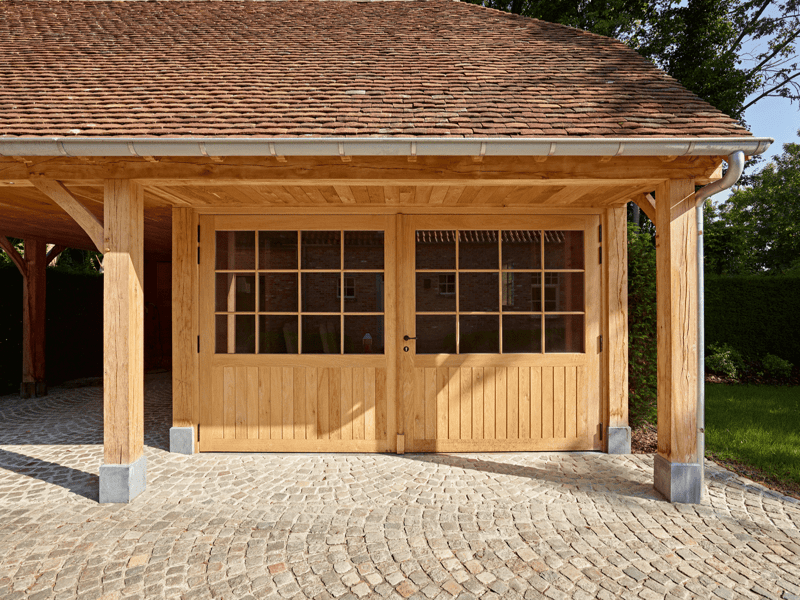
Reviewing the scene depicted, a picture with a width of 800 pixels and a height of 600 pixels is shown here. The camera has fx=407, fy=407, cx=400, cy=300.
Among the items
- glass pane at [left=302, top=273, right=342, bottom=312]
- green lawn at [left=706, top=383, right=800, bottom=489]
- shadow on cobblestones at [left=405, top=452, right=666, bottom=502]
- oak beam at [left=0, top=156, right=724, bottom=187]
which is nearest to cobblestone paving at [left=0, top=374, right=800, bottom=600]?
shadow on cobblestones at [left=405, top=452, right=666, bottom=502]

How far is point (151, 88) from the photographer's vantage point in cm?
367

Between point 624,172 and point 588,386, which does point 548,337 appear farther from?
point 624,172

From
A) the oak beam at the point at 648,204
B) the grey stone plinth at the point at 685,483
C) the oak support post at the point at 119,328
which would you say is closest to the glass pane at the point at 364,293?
the oak support post at the point at 119,328

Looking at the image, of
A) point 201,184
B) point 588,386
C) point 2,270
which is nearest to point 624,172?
point 588,386

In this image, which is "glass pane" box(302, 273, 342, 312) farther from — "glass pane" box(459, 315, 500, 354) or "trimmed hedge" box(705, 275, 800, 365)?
"trimmed hedge" box(705, 275, 800, 365)

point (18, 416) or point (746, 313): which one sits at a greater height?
point (746, 313)

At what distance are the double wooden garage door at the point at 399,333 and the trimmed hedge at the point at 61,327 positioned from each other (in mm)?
5237

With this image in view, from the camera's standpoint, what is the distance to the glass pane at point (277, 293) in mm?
4301

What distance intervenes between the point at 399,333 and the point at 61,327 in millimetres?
7107

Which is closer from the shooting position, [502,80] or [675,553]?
[675,553]

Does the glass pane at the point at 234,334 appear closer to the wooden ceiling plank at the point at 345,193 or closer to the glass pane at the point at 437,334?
the wooden ceiling plank at the point at 345,193

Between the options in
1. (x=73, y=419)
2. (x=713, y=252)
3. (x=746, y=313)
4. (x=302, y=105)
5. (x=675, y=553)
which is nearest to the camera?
(x=675, y=553)

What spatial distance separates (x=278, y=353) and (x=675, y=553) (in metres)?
3.60

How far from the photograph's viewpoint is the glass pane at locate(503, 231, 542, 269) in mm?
4316
